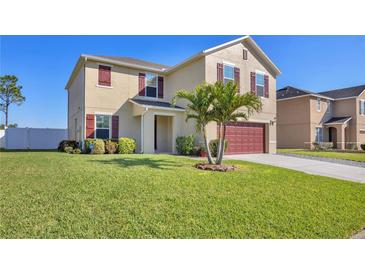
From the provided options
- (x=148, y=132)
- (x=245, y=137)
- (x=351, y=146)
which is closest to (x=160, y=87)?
(x=148, y=132)

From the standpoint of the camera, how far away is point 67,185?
5879 mm

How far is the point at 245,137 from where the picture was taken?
54.1 feet

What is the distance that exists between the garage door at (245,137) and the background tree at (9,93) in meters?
20.6

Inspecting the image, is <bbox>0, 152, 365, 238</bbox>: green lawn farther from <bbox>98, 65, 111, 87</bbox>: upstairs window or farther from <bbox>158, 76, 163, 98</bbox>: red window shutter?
<bbox>158, 76, 163, 98</bbox>: red window shutter

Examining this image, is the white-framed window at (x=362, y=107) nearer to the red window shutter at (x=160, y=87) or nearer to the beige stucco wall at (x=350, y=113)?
the beige stucco wall at (x=350, y=113)

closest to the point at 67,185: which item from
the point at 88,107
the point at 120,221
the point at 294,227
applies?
the point at 120,221

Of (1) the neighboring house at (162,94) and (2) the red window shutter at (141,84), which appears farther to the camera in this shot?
(2) the red window shutter at (141,84)

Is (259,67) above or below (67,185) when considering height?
above

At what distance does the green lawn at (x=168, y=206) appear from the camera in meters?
3.95

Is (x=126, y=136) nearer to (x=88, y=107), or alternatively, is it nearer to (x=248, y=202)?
(x=88, y=107)

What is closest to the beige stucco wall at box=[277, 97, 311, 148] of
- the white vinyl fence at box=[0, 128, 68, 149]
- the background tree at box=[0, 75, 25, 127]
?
the white vinyl fence at box=[0, 128, 68, 149]

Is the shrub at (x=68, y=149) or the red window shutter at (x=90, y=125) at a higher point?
the red window shutter at (x=90, y=125)

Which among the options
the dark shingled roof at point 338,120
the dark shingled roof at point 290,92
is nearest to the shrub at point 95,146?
the dark shingled roof at point 290,92
